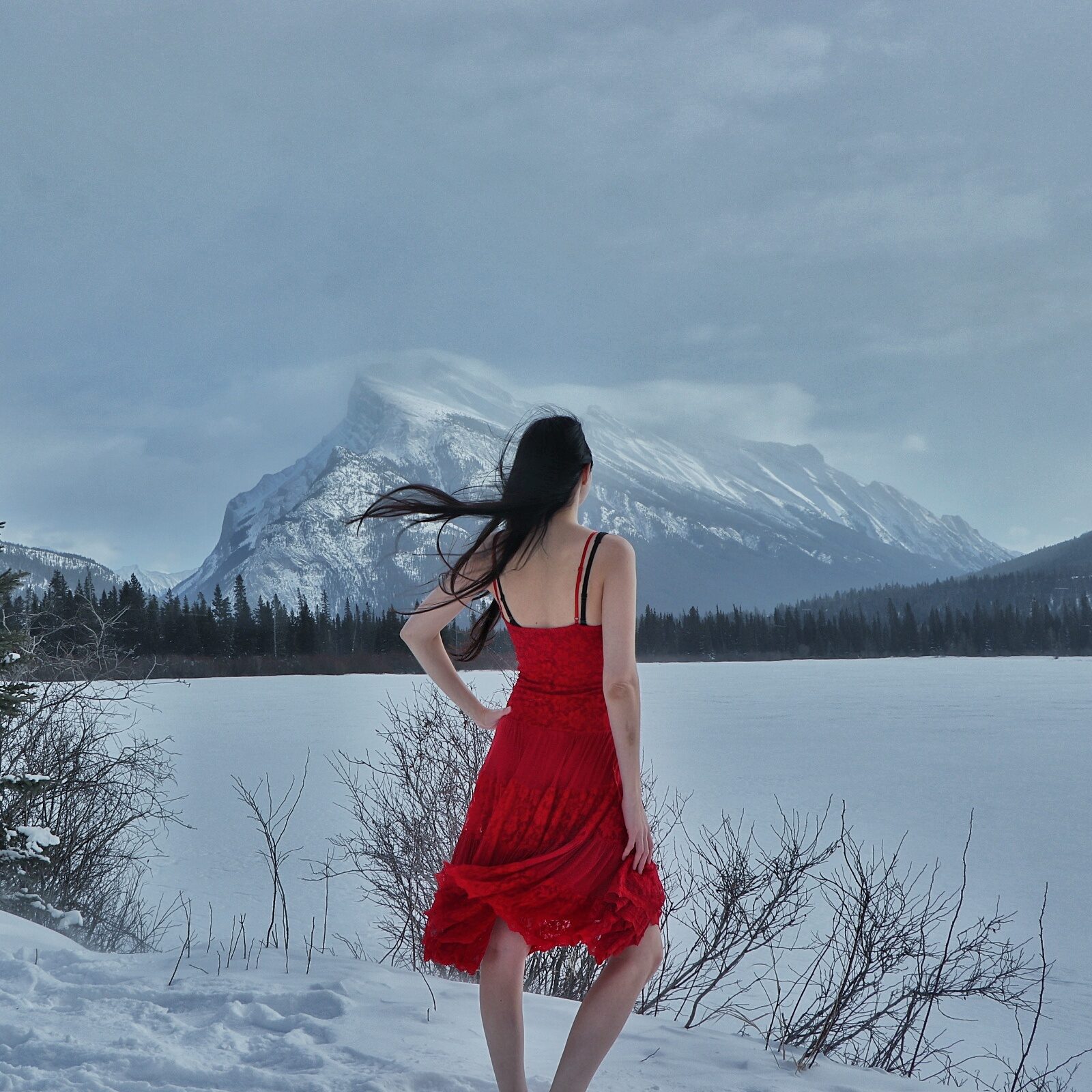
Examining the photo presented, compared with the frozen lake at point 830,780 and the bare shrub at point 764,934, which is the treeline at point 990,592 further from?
the bare shrub at point 764,934

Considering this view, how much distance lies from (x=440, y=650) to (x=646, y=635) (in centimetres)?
9340

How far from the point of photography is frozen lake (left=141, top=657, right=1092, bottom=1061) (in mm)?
10617

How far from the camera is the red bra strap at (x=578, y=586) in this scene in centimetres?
207

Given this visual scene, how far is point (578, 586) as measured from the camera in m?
2.08

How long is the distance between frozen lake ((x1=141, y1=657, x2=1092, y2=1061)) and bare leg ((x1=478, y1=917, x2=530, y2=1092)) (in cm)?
732

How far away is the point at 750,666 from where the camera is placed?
7512 cm

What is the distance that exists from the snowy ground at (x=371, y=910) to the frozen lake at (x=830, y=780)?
60 millimetres

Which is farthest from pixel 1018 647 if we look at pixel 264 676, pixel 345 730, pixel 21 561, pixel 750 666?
pixel 21 561

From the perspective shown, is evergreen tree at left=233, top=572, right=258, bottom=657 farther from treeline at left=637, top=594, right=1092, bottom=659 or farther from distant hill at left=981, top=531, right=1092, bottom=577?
distant hill at left=981, top=531, right=1092, bottom=577

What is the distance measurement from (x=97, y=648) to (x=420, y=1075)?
25.3ft

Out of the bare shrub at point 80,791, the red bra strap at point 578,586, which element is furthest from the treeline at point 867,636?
the red bra strap at point 578,586

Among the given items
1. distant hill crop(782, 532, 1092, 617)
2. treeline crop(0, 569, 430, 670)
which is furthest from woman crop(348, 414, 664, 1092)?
distant hill crop(782, 532, 1092, 617)

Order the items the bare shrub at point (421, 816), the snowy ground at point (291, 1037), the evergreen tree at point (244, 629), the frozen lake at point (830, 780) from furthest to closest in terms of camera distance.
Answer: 1. the evergreen tree at point (244, 629)
2. the frozen lake at point (830, 780)
3. the bare shrub at point (421, 816)
4. the snowy ground at point (291, 1037)

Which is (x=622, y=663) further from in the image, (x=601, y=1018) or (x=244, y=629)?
(x=244, y=629)
